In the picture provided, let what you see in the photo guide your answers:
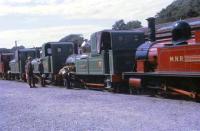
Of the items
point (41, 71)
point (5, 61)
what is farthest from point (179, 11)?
point (41, 71)

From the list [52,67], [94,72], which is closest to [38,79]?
[52,67]

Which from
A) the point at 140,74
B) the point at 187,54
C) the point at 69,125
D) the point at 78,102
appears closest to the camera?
the point at 69,125

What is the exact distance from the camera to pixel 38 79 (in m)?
30.9

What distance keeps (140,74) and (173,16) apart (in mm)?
40334

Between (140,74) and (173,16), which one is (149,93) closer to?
(140,74)

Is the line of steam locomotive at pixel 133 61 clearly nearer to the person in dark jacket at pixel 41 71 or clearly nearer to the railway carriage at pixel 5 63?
the person in dark jacket at pixel 41 71

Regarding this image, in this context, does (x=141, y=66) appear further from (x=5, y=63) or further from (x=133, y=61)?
(x=5, y=63)

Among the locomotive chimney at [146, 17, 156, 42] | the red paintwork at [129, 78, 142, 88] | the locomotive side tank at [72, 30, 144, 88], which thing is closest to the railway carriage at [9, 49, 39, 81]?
the locomotive side tank at [72, 30, 144, 88]

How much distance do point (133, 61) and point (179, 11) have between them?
36.3 m

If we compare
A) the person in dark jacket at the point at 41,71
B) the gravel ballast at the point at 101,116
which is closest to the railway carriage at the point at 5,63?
the person in dark jacket at the point at 41,71

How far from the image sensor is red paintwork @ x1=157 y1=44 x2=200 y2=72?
14284 mm

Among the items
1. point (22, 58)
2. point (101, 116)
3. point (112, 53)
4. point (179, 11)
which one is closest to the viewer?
Answer: point (101, 116)

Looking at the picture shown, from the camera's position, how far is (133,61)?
20.0 metres

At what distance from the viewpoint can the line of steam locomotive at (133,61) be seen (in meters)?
14.9
